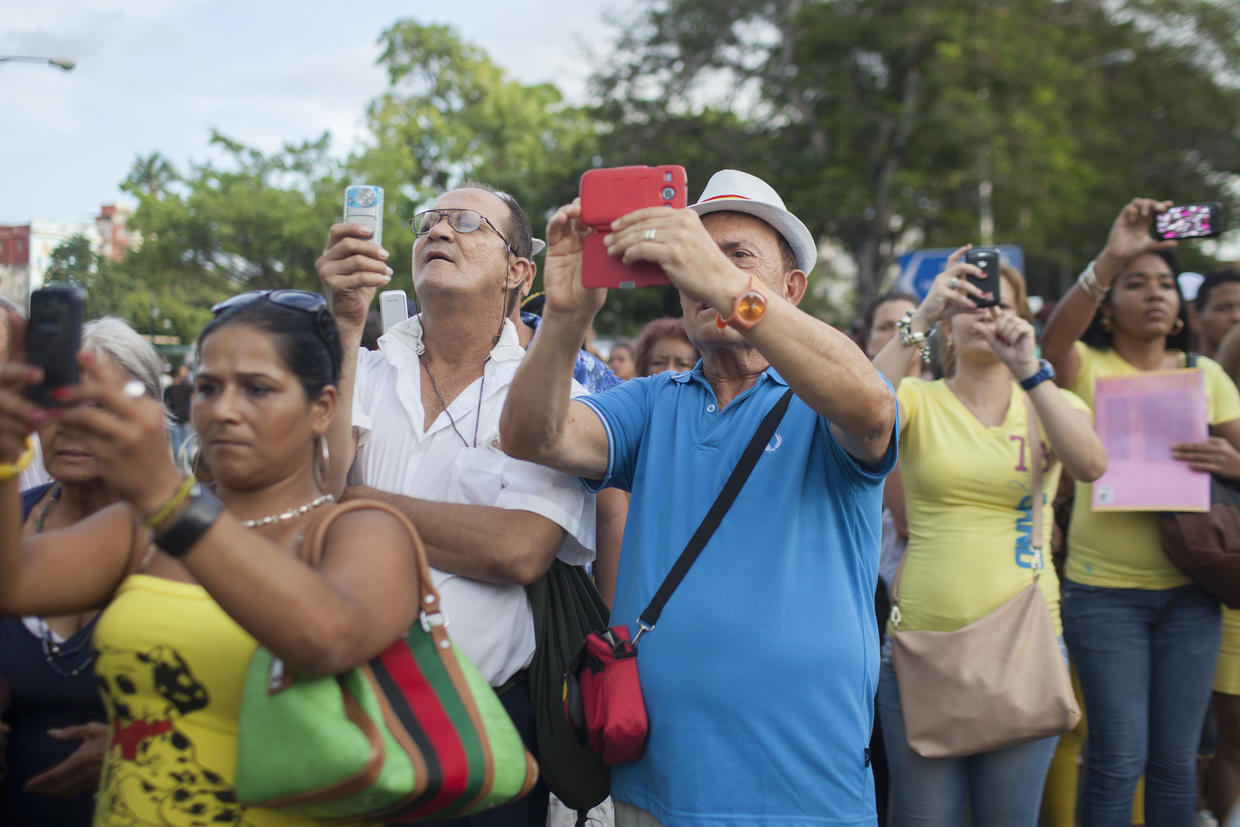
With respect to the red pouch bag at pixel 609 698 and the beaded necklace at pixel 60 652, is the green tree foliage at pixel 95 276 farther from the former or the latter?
the red pouch bag at pixel 609 698

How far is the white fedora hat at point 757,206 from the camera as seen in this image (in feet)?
8.50

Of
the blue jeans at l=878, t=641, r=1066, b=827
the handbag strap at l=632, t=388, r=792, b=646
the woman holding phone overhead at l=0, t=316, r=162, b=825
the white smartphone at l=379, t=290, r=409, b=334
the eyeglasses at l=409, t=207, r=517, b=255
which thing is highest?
the eyeglasses at l=409, t=207, r=517, b=255

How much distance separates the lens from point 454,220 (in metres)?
2.95

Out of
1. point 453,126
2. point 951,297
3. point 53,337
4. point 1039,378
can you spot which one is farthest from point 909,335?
point 453,126

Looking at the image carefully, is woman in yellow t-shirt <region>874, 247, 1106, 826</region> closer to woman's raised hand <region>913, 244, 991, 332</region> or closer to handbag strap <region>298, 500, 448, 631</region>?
woman's raised hand <region>913, 244, 991, 332</region>

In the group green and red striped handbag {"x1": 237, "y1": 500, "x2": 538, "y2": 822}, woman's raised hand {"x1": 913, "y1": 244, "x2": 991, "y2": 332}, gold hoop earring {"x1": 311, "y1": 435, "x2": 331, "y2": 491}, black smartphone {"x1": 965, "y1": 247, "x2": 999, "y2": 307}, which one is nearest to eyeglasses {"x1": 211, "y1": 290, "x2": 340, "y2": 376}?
gold hoop earring {"x1": 311, "y1": 435, "x2": 331, "y2": 491}

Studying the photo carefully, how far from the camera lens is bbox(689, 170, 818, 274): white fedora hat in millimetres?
2590

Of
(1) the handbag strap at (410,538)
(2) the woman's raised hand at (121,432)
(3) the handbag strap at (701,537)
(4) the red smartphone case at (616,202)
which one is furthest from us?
(3) the handbag strap at (701,537)

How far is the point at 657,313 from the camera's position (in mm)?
23469

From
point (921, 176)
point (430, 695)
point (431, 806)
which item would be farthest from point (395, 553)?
point (921, 176)

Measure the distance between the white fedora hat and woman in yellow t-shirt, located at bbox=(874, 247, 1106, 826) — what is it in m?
0.81

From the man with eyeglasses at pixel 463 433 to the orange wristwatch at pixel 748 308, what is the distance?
826 mm

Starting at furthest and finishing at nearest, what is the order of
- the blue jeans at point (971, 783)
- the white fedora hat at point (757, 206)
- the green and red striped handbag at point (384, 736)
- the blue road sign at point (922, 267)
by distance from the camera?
the blue road sign at point (922, 267) < the blue jeans at point (971, 783) < the white fedora hat at point (757, 206) < the green and red striped handbag at point (384, 736)

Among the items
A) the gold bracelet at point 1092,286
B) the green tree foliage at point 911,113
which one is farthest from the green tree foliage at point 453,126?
the gold bracelet at point 1092,286
